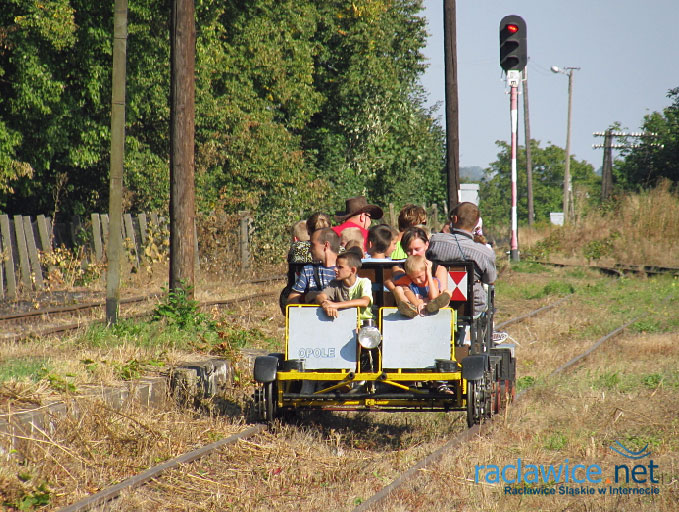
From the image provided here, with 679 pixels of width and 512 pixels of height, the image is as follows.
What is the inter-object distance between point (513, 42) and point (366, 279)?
10.4 m

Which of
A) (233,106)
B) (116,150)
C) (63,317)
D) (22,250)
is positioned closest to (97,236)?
(22,250)

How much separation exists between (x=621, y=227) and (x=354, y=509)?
2859 centimetres

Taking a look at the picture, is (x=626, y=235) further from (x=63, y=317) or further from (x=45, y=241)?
(x=63, y=317)

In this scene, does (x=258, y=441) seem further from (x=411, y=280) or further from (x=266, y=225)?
(x=266, y=225)

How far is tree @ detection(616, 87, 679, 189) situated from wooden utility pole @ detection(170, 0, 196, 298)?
32168 mm

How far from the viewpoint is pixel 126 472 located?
619 centimetres

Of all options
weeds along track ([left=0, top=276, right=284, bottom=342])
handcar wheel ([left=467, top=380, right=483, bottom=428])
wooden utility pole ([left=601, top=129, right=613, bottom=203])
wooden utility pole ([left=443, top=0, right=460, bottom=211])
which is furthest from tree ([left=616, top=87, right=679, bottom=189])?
handcar wheel ([left=467, top=380, right=483, bottom=428])

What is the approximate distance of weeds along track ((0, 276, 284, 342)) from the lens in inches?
460

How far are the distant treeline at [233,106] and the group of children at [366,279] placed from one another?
36.5 ft

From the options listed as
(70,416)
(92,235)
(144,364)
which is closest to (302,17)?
(92,235)

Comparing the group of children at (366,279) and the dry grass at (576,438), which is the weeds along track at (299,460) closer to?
the dry grass at (576,438)

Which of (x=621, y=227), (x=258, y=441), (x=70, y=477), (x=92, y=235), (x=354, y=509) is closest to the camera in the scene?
(x=354, y=509)

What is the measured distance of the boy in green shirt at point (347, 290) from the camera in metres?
7.08

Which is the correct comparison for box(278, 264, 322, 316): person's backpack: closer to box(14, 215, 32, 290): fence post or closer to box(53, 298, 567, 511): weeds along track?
box(53, 298, 567, 511): weeds along track
